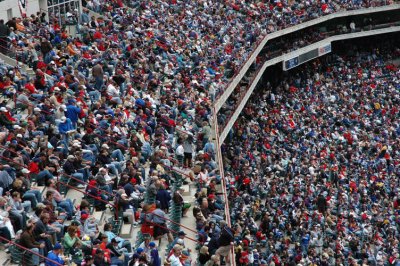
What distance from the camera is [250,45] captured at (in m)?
47.8

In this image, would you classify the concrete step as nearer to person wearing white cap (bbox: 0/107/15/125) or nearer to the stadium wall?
person wearing white cap (bbox: 0/107/15/125)

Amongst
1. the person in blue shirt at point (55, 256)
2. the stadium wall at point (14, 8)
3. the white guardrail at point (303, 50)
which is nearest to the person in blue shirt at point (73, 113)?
the person in blue shirt at point (55, 256)

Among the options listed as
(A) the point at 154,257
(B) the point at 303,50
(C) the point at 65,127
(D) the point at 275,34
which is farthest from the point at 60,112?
(B) the point at 303,50

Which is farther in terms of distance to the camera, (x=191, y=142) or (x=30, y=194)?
(x=191, y=142)

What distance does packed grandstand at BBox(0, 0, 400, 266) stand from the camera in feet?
70.8

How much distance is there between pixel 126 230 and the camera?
22.4 meters

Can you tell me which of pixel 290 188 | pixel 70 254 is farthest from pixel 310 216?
pixel 70 254

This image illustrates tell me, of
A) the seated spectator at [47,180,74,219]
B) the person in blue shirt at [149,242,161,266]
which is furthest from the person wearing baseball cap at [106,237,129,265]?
the seated spectator at [47,180,74,219]

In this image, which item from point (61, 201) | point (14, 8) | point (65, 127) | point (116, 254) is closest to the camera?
point (116, 254)

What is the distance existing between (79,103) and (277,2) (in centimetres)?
2996

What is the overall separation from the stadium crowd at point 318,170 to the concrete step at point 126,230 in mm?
5107

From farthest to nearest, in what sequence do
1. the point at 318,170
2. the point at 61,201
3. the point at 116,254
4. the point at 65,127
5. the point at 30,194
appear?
the point at 318,170 → the point at 65,127 → the point at 61,201 → the point at 30,194 → the point at 116,254

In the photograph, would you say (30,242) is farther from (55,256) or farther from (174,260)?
(174,260)

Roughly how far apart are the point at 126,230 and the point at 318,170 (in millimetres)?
18399
